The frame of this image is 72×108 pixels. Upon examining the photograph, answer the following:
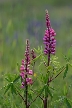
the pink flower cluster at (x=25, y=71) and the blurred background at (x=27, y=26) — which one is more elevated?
the blurred background at (x=27, y=26)

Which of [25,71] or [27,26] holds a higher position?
[27,26]

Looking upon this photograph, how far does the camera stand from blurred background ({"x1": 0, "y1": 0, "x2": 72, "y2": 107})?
6.46 meters

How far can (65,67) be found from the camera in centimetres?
253

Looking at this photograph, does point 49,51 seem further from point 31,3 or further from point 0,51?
point 31,3

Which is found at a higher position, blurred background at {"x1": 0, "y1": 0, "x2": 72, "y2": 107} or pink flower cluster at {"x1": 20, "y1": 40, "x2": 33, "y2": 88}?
blurred background at {"x1": 0, "y1": 0, "x2": 72, "y2": 107}

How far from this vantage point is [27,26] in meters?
10.8

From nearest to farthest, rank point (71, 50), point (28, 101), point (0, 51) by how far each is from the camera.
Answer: point (71, 50)
point (28, 101)
point (0, 51)

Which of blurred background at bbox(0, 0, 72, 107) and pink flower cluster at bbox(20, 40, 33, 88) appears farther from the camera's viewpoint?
blurred background at bbox(0, 0, 72, 107)

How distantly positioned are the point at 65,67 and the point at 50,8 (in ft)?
60.4

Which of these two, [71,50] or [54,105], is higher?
[71,50]

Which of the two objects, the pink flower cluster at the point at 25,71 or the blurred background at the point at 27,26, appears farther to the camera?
the blurred background at the point at 27,26

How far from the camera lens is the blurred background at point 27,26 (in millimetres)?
6457

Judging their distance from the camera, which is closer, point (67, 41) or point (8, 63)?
point (8, 63)

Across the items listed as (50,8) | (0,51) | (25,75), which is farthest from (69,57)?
(50,8)
